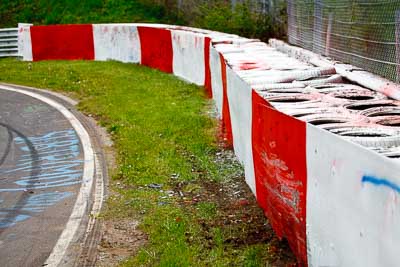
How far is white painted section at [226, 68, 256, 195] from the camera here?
7.82m

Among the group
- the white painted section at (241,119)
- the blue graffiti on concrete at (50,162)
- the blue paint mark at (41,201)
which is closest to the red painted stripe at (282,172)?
the white painted section at (241,119)

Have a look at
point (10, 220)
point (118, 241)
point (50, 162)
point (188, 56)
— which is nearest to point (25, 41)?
point (188, 56)

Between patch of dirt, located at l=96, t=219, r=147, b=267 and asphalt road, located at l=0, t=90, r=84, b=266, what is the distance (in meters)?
0.47

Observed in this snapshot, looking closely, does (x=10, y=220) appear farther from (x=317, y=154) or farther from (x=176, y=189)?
(x=317, y=154)

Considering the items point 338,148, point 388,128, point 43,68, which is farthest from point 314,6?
point 43,68

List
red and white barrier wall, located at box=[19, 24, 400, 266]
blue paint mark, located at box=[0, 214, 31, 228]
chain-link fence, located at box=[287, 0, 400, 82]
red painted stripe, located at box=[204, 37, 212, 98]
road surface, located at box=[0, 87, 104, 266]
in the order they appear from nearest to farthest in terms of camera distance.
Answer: red and white barrier wall, located at box=[19, 24, 400, 266] → road surface, located at box=[0, 87, 104, 266] → blue paint mark, located at box=[0, 214, 31, 228] → chain-link fence, located at box=[287, 0, 400, 82] → red painted stripe, located at box=[204, 37, 212, 98]

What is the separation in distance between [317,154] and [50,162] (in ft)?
18.9

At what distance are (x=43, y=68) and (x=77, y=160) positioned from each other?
1156 centimetres

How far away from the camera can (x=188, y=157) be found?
977 cm

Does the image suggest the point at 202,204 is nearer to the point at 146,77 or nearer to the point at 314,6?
the point at 314,6

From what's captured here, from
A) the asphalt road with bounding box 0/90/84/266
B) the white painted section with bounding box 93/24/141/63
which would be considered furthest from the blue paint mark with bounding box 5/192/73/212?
the white painted section with bounding box 93/24/141/63

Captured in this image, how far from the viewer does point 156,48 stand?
20.0 m

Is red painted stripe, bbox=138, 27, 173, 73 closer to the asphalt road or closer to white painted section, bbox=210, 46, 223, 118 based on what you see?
white painted section, bbox=210, 46, 223, 118

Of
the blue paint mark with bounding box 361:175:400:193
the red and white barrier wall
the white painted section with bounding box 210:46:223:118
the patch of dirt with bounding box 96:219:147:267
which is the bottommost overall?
the patch of dirt with bounding box 96:219:147:267
